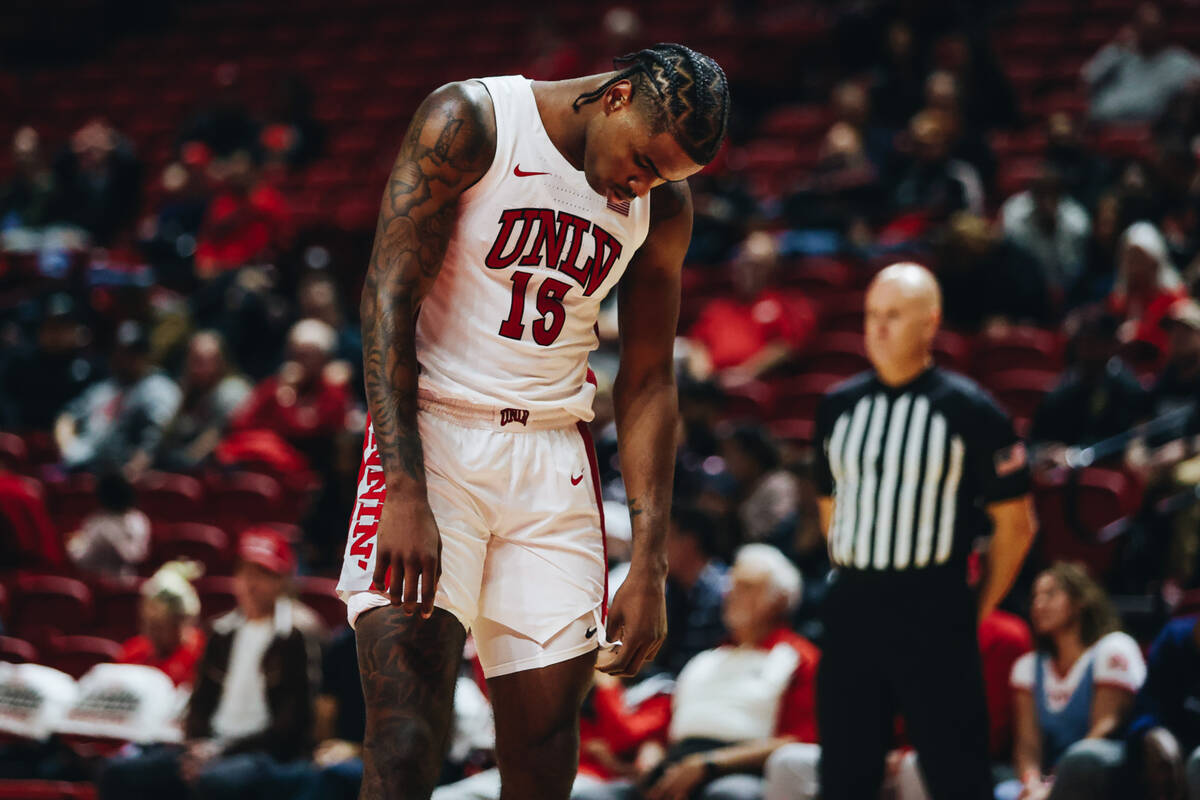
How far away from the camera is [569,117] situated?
2.72m

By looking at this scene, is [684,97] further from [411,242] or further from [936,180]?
[936,180]

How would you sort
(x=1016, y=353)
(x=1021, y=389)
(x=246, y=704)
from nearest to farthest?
(x=246, y=704)
(x=1021, y=389)
(x=1016, y=353)

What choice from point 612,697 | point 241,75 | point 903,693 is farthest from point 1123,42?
point 241,75

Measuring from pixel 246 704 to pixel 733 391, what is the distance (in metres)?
3.22

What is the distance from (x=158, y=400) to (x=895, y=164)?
15.7 ft

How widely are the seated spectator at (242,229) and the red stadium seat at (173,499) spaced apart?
9.55ft

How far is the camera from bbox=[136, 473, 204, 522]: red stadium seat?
327 inches

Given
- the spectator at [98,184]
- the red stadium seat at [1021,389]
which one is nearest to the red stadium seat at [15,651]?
the red stadium seat at [1021,389]

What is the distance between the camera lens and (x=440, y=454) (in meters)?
2.67

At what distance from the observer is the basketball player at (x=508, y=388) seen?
2580mm

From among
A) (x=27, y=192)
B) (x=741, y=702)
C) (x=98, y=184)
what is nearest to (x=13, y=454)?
(x=98, y=184)

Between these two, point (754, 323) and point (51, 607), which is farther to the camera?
point (754, 323)

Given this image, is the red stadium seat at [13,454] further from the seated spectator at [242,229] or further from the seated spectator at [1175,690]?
the seated spectator at [1175,690]

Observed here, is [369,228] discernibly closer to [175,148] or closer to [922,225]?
[175,148]
